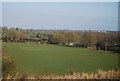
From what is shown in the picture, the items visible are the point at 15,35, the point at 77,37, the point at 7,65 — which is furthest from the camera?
the point at 77,37

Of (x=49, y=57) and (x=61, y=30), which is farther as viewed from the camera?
(x=61, y=30)

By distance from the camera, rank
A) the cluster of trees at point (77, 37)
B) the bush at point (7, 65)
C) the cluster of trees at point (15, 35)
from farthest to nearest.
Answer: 1. the cluster of trees at point (77, 37)
2. the cluster of trees at point (15, 35)
3. the bush at point (7, 65)

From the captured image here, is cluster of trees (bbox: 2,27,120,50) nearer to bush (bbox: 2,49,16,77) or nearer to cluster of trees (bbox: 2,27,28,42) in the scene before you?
cluster of trees (bbox: 2,27,28,42)

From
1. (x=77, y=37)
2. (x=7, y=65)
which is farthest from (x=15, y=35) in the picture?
(x=7, y=65)

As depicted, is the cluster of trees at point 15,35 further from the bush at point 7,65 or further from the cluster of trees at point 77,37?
the bush at point 7,65

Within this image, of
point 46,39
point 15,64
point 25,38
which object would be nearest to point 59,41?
point 46,39

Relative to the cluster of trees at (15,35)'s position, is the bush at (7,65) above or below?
below

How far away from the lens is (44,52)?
10.9 meters

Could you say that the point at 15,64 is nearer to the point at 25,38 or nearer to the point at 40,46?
the point at 25,38

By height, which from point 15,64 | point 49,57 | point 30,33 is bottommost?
point 49,57

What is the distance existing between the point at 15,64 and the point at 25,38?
5504 millimetres

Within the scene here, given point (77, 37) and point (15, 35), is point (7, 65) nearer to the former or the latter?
point (15, 35)

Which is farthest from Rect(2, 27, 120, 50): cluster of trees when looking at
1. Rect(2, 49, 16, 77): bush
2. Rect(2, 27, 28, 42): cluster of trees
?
Rect(2, 49, 16, 77): bush

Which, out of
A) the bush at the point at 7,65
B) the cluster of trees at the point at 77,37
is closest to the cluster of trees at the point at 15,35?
the cluster of trees at the point at 77,37
